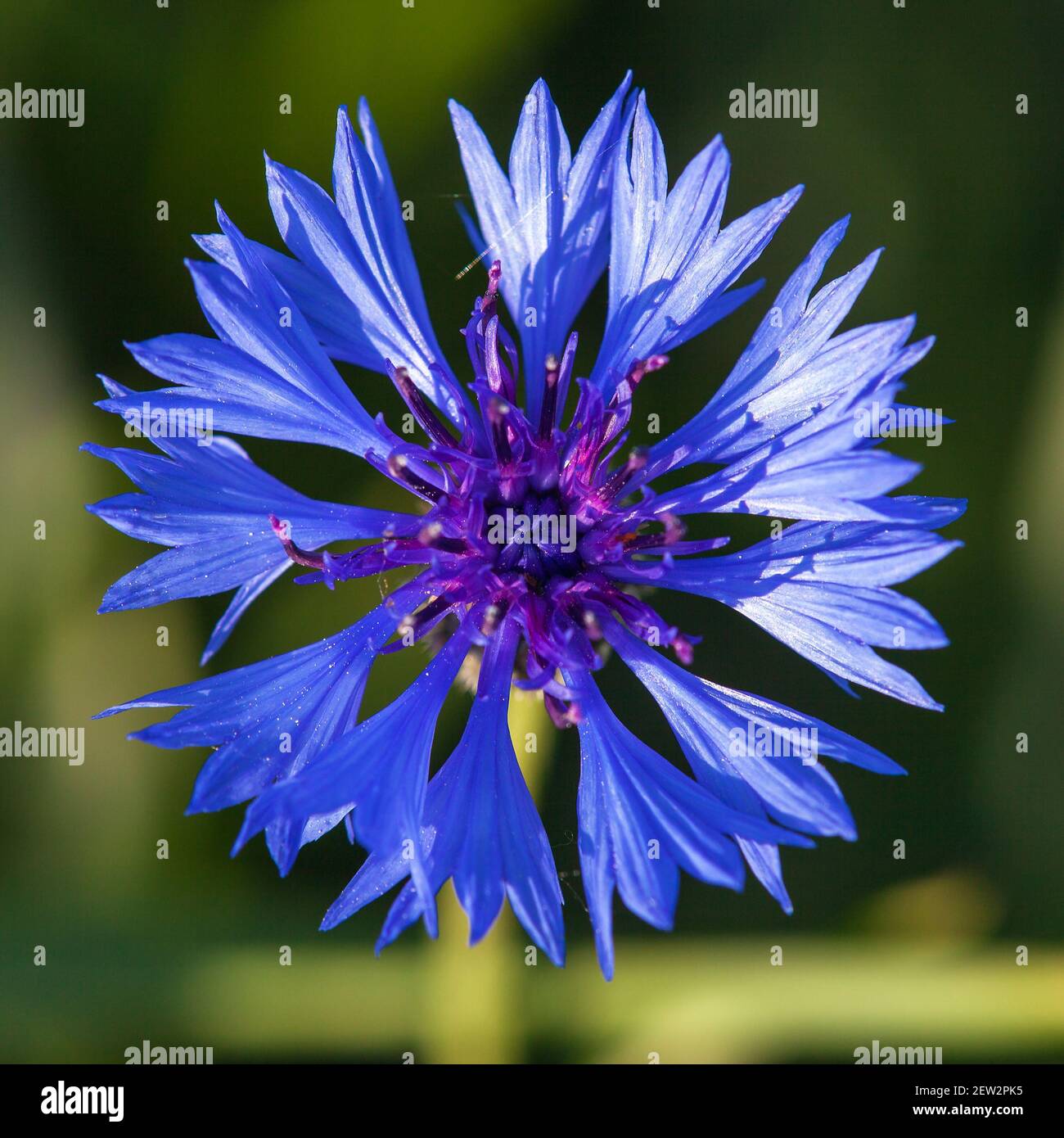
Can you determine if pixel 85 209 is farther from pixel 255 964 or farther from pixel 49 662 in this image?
pixel 255 964

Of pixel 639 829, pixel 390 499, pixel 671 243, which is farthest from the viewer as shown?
pixel 390 499

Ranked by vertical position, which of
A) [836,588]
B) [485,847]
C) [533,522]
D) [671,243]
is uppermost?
[671,243]

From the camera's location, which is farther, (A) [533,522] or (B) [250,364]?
(A) [533,522]

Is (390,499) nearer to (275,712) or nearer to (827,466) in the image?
(275,712)

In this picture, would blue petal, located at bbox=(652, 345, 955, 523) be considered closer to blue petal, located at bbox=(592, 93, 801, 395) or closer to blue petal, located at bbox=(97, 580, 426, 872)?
blue petal, located at bbox=(592, 93, 801, 395)

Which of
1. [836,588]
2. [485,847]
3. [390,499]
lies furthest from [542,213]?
[485,847]

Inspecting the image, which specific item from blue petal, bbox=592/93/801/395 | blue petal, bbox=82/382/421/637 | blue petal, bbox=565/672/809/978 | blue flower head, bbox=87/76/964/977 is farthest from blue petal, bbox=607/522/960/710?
blue petal, bbox=82/382/421/637

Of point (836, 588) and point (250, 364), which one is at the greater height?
point (250, 364)

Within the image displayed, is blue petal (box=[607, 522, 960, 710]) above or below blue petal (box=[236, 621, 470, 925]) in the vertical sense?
above
